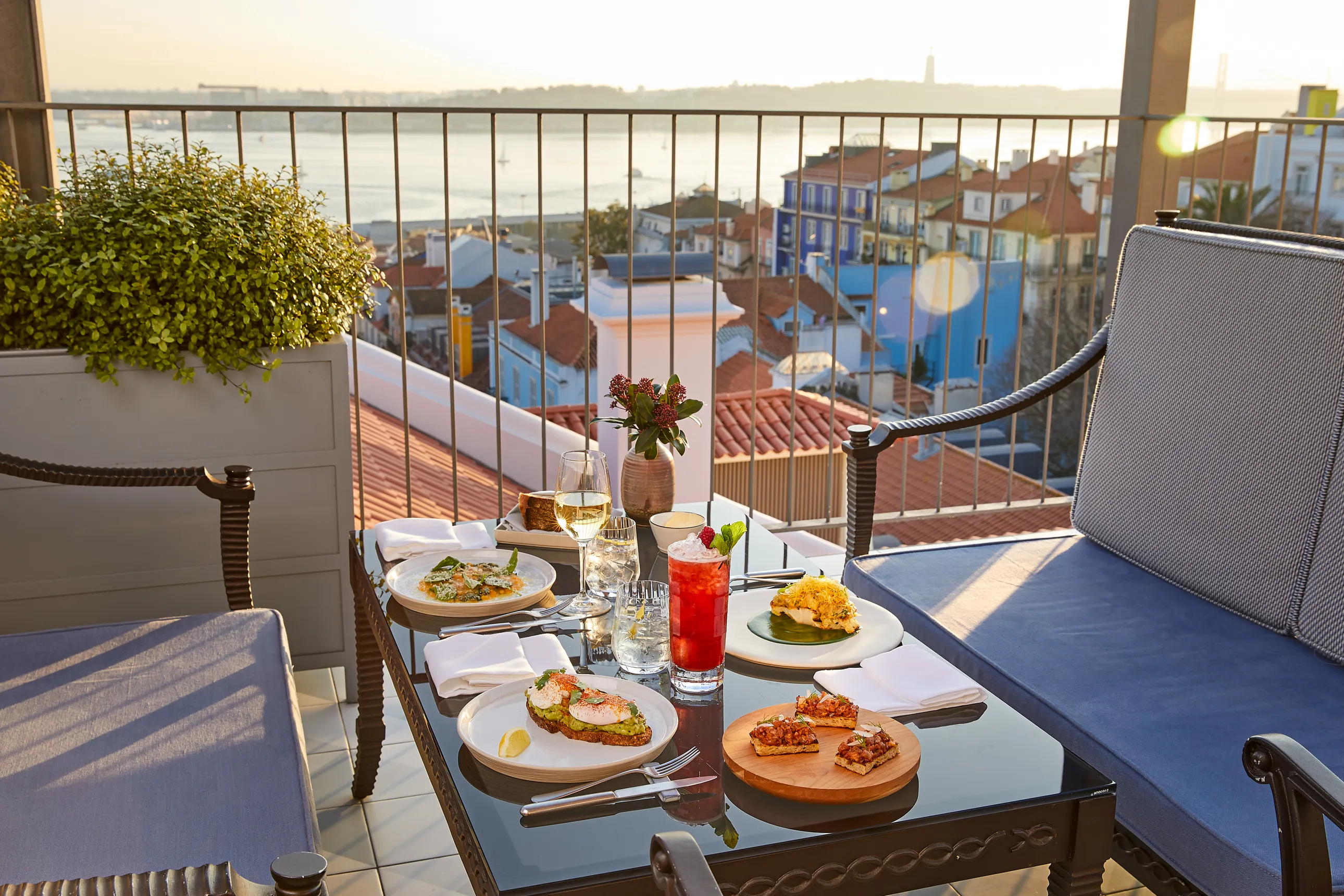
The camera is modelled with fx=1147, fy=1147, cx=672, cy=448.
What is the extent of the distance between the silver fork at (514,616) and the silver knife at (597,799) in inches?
18.8

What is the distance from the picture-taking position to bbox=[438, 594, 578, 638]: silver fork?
5.19ft

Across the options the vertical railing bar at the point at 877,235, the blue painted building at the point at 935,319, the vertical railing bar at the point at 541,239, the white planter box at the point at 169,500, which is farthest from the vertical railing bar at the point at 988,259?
the blue painted building at the point at 935,319

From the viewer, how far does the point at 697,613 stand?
53.6 inches

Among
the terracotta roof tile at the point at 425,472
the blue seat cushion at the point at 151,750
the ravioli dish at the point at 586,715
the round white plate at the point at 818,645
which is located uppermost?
the ravioli dish at the point at 586,715

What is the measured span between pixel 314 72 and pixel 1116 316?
38.8 ft

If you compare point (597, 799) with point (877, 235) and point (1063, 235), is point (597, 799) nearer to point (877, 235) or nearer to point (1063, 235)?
point (877, 235)

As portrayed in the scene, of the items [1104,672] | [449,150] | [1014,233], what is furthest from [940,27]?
[1104,672]

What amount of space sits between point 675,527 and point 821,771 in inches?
28.5

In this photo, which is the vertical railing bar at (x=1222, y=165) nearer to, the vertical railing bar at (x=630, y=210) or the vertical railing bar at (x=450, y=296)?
the vertical railing bar at (x=630, y=210)

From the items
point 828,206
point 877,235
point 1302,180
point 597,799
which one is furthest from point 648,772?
point 1302,180

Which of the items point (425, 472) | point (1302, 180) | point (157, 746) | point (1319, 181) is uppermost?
point (1319, 181)

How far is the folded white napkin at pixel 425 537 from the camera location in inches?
74.1

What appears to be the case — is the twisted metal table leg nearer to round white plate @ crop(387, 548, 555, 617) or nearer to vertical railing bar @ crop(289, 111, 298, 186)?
round white plate @ crop(387, 548, 555, 617)

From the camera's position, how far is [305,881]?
948 millimetres
